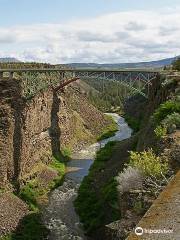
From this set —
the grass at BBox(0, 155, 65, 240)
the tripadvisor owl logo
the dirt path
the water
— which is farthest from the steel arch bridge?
the tripadvisor owl logo

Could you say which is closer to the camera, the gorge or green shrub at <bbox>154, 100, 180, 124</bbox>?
green shrub at <bbox>154, 100, 180, 124</bbox>

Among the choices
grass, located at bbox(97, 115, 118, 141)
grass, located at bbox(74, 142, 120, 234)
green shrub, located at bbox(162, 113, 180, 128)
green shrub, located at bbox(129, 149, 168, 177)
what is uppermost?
green shrub, located at bbox(162, 113, 180, 128)

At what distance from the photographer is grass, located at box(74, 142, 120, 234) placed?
31120mm

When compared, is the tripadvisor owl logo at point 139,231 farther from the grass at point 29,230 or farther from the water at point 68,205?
the grass at point 29,230

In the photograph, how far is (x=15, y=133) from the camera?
4356 cm

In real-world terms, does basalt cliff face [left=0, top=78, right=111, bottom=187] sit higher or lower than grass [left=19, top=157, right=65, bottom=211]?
higher

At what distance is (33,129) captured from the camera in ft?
163

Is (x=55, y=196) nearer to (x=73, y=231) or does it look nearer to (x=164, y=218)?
(x=73, y=231)

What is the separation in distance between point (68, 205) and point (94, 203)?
254cm

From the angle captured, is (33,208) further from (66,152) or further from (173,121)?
(66,152)

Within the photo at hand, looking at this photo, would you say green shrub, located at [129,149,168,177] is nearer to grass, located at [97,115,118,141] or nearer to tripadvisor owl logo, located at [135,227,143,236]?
tripadvisor owl logo, located at [135,227,143,236]

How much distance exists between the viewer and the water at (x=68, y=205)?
1265 inches

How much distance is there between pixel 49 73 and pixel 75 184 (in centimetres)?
1886

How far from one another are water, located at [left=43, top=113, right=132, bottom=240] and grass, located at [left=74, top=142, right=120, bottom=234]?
0.61m
